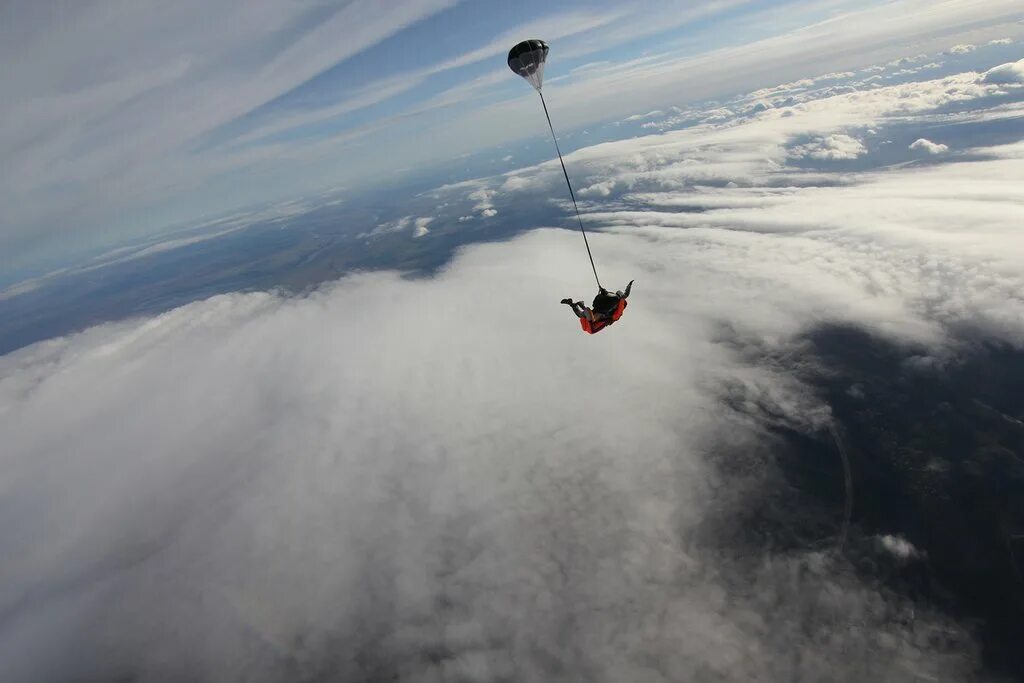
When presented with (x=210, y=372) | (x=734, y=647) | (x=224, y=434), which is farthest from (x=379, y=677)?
(x=210, y=372)

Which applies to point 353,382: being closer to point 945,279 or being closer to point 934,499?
point 934,499

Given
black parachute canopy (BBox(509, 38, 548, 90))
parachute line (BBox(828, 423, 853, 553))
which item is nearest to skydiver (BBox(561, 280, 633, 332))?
black parachute canopy (BBox(509, 38, 548, 90))

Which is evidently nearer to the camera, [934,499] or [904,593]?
[904,593]

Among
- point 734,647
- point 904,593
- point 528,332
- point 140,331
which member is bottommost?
point 904,593

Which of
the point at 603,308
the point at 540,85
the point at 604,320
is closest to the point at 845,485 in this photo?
the point at 604,320

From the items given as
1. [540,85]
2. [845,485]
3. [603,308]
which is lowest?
[845,485]

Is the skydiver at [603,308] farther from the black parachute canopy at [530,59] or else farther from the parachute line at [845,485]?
the parachute line at [845,485]

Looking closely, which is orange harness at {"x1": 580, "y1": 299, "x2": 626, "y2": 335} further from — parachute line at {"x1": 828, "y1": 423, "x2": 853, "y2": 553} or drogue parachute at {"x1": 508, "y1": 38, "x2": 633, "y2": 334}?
parachute line at {"x1": 828, "y1": 423, "x2": 853, "y2": 553}

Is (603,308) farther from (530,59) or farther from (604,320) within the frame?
(530,59)

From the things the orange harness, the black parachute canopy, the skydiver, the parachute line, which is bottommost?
the parachute line
